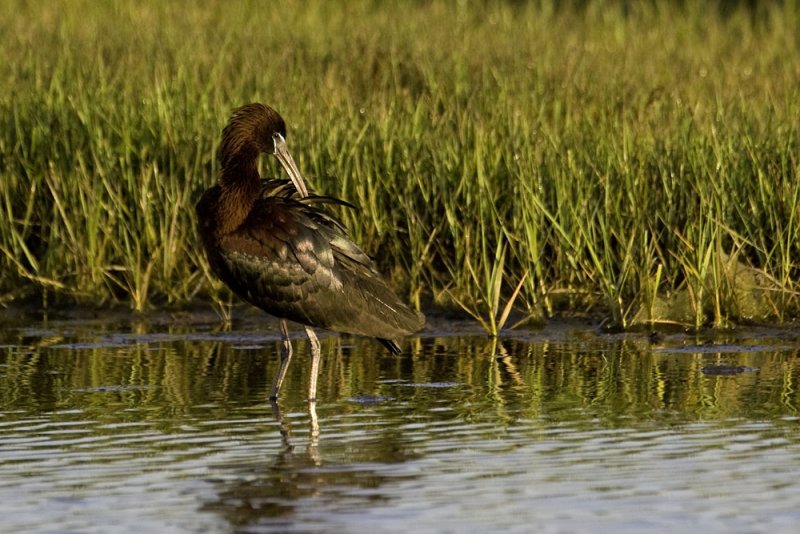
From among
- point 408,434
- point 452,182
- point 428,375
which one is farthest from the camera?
point 452,182

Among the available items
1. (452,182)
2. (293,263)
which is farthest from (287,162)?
(452,182)

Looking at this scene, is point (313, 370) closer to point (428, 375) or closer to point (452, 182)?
point (428, 375)

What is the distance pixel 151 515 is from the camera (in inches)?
198

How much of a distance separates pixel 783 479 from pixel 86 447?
2.45 m

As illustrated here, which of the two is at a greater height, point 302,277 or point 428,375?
point 302,277

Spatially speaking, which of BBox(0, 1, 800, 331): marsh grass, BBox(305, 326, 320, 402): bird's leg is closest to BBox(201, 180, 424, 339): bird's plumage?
BBox(305, 326, 320, 402): bird's leg

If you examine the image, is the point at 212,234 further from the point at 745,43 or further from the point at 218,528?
the point at 745,43

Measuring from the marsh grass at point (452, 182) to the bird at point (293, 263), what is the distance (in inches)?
50.0

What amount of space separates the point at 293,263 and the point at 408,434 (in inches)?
55.2

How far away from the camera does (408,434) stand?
624 centimetres

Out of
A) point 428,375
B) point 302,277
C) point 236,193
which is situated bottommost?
point 428,375

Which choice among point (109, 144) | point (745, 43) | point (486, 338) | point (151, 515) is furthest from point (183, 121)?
point (745, 43)

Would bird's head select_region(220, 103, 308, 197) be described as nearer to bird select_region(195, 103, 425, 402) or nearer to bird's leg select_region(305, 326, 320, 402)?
bird select_region(195, 103, 425, 402)

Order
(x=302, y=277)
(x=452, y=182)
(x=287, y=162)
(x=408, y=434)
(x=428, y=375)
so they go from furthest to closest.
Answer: (x=452, y=182) < (x=287, y=162) < (x=428, y=375) < (x=302, y=277) < (x=408, y=434)
